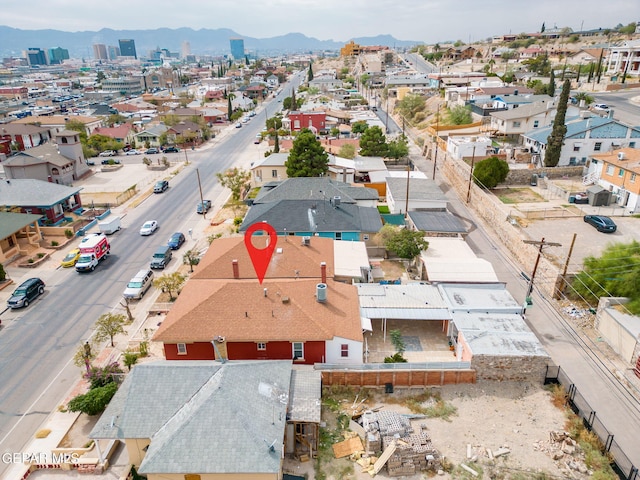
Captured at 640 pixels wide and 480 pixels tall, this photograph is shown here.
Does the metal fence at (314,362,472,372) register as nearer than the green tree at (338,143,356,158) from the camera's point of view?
Yes

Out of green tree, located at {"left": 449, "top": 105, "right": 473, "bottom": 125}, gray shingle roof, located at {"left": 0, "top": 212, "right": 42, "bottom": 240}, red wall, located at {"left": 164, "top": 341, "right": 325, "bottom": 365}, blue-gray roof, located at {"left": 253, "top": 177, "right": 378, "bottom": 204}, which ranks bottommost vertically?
red wall, located at {"left": 164, "top": 341, "right": 325, "bottom": 365}

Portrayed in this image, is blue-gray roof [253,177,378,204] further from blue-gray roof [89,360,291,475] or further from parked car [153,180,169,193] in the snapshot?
blue-gray roof [89,360,291,475]

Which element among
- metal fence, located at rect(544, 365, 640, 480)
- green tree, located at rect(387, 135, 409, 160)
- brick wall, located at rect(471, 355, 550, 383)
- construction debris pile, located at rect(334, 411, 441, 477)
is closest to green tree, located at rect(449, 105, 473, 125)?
green tree, located at rect(387, 135, 409, 160)

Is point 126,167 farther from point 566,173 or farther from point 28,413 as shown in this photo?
point 566,173


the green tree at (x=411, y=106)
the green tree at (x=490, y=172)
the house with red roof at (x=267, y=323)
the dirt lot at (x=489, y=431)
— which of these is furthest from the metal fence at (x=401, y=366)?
the green tree at (x=411, y=106)

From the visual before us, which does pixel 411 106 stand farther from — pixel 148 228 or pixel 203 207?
pixel 148 228

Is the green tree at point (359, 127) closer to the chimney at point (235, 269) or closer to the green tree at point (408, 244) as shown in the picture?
the green tree at point (408, 244)

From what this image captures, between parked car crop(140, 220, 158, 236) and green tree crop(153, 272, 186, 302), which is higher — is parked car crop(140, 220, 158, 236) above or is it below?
below
